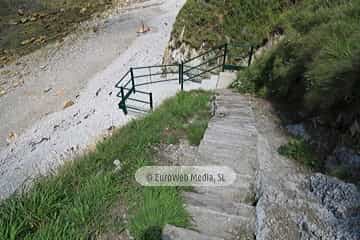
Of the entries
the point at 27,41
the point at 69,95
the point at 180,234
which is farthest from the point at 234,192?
the point at 27,41

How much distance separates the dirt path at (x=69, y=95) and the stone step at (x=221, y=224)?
2764 millimetres

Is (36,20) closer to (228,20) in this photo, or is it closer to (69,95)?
(69,95)

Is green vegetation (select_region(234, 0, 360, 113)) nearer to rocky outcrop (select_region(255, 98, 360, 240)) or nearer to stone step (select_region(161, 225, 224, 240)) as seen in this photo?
rocky outcrop (select_region(255, 98, 360, 240))

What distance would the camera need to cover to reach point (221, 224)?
2564mm

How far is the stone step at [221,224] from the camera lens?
250 cm

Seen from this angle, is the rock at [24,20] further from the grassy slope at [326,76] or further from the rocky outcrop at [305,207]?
the rocky outcrop at [305,207]

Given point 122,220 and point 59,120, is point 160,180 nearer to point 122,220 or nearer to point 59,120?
point 122,220

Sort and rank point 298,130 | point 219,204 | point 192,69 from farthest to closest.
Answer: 1. point 192,69
2. point 298,130
3. point 219,204

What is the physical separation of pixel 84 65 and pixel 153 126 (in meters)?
11.1


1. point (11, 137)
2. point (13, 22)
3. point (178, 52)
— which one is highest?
point (13, 22)

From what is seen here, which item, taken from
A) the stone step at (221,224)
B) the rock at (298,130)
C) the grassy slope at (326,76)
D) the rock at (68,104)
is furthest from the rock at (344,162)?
the rock at (68,104)

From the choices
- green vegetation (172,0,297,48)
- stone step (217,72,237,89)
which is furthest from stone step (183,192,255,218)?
green vegetation (172,0,297,48)

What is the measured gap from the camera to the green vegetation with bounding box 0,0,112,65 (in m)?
18.7

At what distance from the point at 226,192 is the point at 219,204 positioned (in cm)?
28
